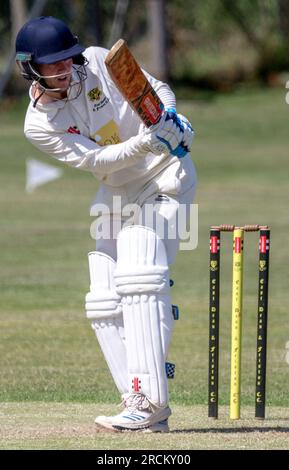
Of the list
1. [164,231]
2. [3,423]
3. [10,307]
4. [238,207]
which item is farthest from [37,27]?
[238,207]

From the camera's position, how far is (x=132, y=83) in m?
5.48

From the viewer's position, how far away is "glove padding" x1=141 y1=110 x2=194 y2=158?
18.1 ft

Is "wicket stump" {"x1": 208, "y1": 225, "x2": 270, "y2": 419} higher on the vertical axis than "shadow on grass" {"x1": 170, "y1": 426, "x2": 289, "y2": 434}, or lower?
higher

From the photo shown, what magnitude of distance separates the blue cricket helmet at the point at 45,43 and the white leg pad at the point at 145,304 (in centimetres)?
83

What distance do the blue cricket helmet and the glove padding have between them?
51cm

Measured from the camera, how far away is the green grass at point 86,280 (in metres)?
8.37

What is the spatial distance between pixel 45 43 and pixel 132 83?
1.44ft

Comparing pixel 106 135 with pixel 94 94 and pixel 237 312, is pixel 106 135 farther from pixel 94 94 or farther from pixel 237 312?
pixel 237 312

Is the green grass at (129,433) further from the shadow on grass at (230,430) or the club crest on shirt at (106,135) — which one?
the club crest on shirt at (106,135)

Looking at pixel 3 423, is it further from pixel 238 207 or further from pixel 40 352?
pixel 238 207

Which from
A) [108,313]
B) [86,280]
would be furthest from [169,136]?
[86,280]

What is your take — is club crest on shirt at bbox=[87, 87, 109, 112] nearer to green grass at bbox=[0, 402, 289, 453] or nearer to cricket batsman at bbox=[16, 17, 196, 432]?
cricket batsman at bbox=[16, 17, 196, 432]

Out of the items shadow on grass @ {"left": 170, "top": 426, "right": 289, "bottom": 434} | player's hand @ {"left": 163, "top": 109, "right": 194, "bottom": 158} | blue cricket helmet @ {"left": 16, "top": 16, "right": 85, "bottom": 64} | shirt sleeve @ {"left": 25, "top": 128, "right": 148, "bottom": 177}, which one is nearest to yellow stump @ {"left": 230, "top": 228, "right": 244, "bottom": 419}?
shadow on grass @ {"left": 170, "top": 426, "right": 289, "bottom": 434}

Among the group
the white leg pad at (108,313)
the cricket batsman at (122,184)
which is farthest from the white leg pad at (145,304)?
the white leg pad at (108,313)
